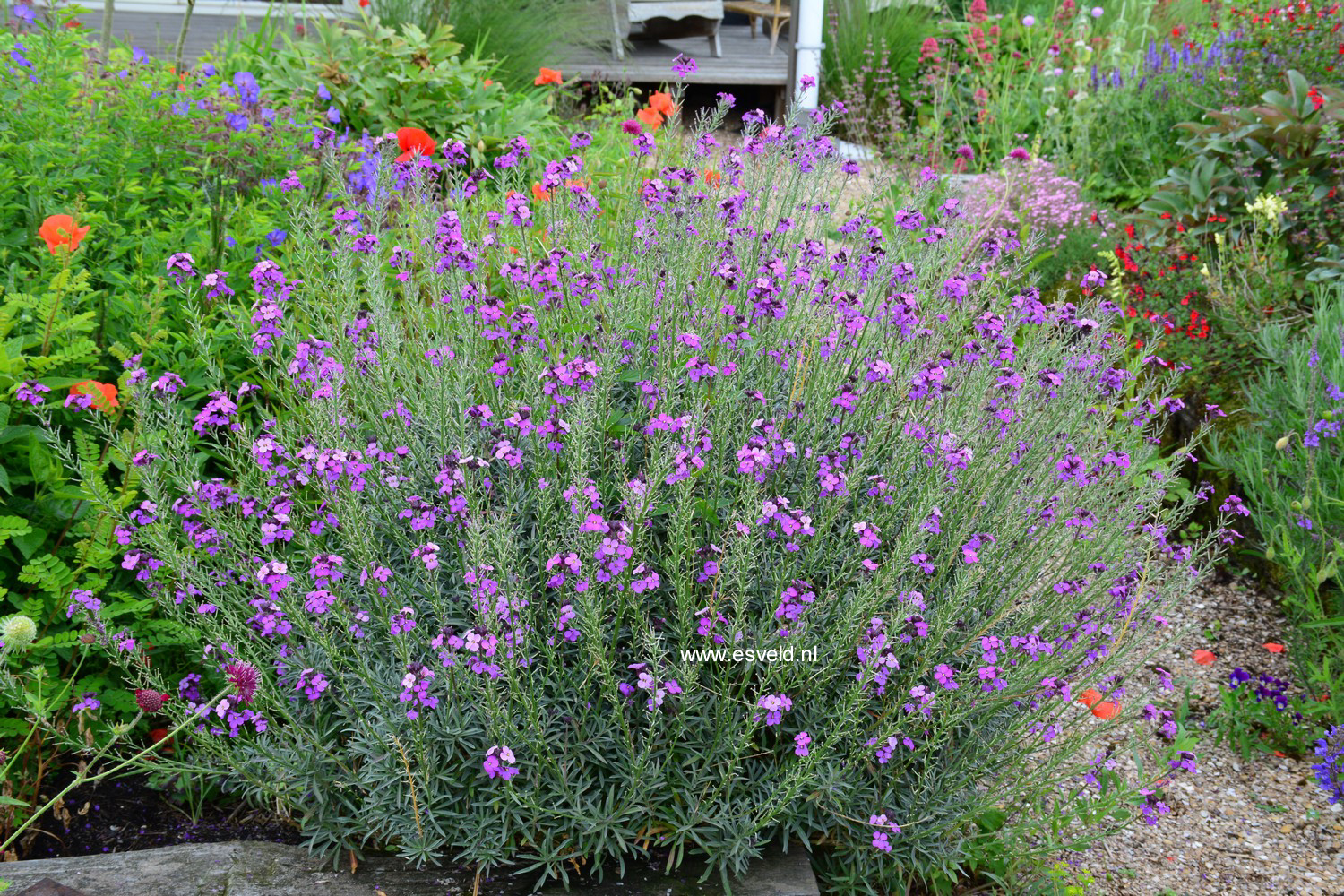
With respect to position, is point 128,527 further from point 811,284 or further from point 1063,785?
point 1063,785

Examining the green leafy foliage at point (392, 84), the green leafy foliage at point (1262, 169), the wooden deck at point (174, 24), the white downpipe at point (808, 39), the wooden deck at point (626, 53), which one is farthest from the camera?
the wooden deck at point (174, 24)

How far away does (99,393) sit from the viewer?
2164mm

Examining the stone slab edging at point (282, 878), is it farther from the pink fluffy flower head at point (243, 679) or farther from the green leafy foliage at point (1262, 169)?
the green leafy foliage at point (1262, 169)

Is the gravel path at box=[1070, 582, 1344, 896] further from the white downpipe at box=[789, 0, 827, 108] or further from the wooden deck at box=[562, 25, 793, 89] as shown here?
the wooden deck at box=[562, 25, 793, 89]

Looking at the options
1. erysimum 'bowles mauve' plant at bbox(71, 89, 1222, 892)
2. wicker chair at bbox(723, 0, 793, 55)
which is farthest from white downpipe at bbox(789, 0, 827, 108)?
erysimum 'bowles mauve' plant at bbox(71, 89, 1222, 892)

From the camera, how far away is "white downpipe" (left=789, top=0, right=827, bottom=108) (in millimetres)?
7156

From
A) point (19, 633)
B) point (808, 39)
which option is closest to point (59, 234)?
point (19, 633)

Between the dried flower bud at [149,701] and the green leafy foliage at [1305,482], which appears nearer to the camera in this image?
the dried flower bud at [149,701]

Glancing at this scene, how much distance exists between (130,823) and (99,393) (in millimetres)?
989

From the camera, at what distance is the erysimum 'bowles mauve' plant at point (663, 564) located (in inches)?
74.1

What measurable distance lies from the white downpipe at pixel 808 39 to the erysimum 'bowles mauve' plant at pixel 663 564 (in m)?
5.06

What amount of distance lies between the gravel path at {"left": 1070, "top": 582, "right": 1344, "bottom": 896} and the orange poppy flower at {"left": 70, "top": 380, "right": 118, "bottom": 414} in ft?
8.44

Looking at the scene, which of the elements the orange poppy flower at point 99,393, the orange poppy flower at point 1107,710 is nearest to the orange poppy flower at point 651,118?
the orange poppy flower at point 99,393

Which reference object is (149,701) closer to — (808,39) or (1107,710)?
(1107,710)
